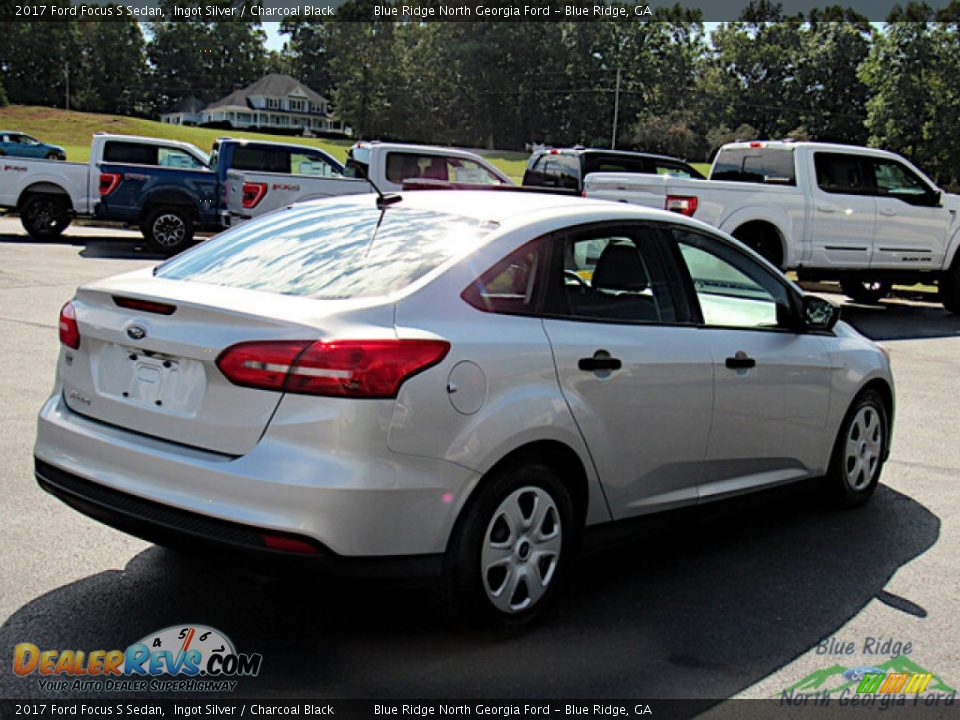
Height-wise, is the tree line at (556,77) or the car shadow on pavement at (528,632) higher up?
the tree line at (556,77)

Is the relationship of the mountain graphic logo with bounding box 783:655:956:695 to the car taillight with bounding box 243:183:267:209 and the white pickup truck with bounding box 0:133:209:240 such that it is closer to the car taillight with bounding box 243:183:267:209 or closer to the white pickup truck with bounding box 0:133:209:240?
the car taillight with bounding box 243:183:267:209

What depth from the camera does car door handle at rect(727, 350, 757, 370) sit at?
498cm

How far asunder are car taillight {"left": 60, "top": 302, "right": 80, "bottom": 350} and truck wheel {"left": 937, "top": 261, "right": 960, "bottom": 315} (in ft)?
47.4

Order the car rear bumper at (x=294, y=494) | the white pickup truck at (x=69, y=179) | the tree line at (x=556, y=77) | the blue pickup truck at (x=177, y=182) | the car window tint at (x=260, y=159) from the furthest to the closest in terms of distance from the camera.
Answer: the tree line at (x=556, y=77) → the car window tint at (x=260, y=159) → the white pickup truck at (x=69, y=179) → the blue pickup truck at (x=177, y=182) → the car rear bumper at (x=294, y=494)

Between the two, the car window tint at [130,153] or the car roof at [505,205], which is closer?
the car roof at [505,205]

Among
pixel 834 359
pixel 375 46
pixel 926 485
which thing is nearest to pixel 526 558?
pixel 834 359

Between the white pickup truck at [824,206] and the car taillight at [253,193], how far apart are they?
7.75 metres

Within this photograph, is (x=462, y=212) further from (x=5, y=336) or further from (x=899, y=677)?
(x=5, y=336)

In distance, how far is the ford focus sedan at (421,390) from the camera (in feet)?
11.8

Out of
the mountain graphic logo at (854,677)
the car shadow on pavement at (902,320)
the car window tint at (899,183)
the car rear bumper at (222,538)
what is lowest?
the car shadow on pavement at (902,320)

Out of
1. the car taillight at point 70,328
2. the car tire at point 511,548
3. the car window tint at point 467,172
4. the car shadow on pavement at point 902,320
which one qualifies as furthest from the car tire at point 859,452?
the car window tint at point 467,172

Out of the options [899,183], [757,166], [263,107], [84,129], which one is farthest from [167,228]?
[263,107]

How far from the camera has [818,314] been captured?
565 cm

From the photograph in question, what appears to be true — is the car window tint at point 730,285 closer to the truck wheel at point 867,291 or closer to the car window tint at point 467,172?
the truck wheel at point 867,291
